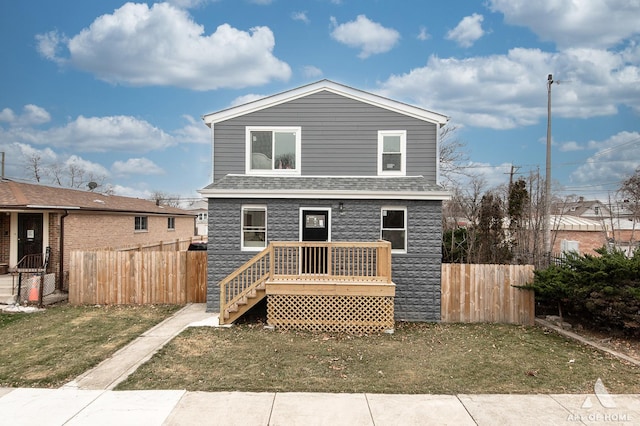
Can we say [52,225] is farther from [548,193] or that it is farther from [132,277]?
[548,193]

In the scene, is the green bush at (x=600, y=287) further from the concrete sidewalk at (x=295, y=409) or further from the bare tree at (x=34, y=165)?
the bare tree at (x=34, y=165)

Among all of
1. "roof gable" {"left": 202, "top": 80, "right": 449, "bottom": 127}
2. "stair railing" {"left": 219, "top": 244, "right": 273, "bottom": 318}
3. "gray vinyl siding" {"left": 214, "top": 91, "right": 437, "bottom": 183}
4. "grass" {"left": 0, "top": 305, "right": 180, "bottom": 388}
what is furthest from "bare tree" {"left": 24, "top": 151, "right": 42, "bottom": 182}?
→ "stair railing" {"left": 219, "top": 244, "right": 273, "bottom": 318}

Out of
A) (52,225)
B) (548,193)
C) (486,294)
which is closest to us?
(486,294)

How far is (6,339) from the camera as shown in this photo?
7977 millimetres

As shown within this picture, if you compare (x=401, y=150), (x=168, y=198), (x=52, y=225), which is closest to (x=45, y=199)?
(x=52, y=225)

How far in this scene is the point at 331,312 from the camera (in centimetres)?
916

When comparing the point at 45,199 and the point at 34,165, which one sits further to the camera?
the point at 34,165

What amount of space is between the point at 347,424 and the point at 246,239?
693 centimetres

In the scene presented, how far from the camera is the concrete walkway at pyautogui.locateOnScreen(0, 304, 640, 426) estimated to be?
454cm

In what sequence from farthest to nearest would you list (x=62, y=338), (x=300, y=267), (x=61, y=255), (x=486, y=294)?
(x=61, y=255), (x=486, y=294), (x=300, y=267), (x=62, y=338)

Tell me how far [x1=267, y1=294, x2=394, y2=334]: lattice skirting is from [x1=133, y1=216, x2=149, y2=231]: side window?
1245 centimetres

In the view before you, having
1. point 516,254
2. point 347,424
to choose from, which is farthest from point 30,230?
point 516,254

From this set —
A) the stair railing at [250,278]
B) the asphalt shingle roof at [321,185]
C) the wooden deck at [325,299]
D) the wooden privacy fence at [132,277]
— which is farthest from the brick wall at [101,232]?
the wooden deck at [325,299]

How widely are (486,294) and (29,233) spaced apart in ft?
54.3
